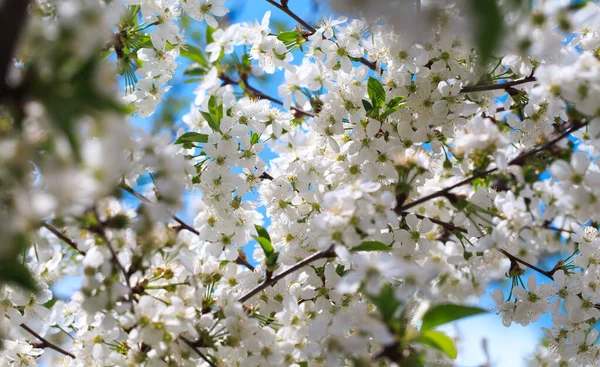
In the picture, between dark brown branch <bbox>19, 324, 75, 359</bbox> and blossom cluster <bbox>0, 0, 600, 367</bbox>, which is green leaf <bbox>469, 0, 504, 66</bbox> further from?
dark brown branch <bbox>19, 324, 75, 359</bbox>

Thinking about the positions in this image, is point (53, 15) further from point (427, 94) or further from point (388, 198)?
point (427, 94)

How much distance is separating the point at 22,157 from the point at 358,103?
1838mm

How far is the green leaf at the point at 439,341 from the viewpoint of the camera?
1.44 m

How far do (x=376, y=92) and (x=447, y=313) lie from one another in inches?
52.8

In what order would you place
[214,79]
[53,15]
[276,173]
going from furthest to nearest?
[276,173] < [214,79] < [53,15]

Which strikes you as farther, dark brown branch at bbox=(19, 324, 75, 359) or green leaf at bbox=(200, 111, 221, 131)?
green leaf at bbox=(200, 111, 221, 131)

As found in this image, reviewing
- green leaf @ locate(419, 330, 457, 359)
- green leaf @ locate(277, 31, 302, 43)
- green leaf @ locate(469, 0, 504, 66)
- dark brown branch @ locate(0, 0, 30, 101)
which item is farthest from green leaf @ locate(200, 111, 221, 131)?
green leaf @ locate(469, 0, 504, 66)

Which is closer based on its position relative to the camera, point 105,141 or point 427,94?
point 105,141

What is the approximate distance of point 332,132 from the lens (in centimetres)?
259

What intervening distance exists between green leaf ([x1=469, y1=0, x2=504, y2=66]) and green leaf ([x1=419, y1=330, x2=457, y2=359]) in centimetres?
86

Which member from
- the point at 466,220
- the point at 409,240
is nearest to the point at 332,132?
the point at 409,240

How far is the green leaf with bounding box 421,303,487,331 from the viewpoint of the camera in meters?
1.39

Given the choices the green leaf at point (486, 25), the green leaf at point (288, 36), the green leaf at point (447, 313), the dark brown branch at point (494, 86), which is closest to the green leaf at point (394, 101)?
the dark brown branch at point (494, 86)

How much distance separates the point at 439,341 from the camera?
145 cm
